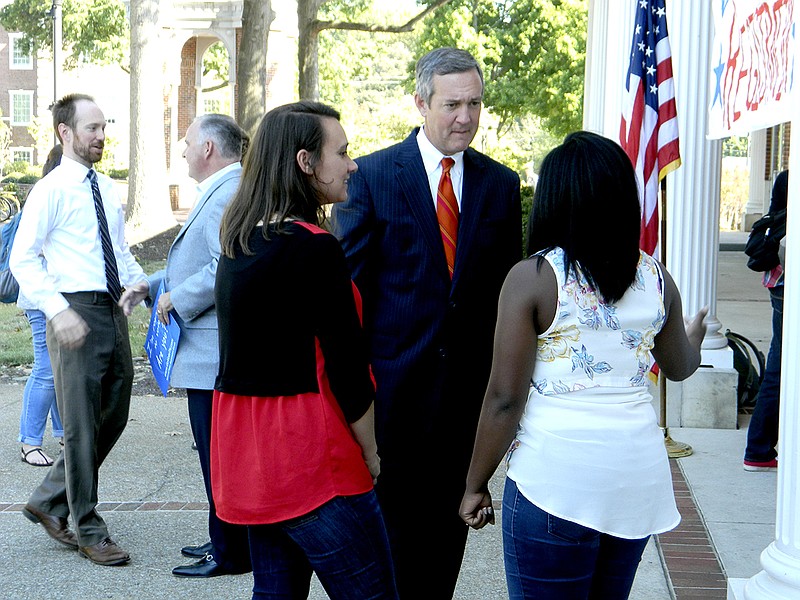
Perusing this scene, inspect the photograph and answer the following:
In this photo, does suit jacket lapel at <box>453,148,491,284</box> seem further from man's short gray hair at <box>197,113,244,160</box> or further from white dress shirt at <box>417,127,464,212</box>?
man's short gray hair at <box>197,113,244,160</box>

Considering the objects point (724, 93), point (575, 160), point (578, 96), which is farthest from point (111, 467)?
point (578, 96)

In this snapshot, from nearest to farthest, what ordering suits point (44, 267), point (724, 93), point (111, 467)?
point (724, 93), point (44, 267), point (111, 467)

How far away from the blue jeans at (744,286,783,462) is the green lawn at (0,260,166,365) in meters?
6.59

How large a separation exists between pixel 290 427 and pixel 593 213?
0.88 metres

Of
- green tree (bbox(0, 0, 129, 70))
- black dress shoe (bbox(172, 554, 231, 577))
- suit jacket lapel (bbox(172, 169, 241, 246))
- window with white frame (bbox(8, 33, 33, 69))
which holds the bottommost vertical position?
black dress shoe (bbox(172, 554, 231, 577))

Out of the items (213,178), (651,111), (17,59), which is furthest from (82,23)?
(213,178)

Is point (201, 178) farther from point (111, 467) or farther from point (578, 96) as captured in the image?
point (578, 96)

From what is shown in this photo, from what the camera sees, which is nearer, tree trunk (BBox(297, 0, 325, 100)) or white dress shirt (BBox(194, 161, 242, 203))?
white dress shirt (BBox(194, 161, 242, 203))

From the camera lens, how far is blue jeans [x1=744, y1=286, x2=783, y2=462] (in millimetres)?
6008

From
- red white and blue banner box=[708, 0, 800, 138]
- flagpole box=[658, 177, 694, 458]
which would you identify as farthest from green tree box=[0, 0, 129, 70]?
red white and blue banner box=[708, 0, 800, 138]

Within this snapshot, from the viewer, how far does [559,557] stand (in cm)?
258

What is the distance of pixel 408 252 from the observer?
11.9ft

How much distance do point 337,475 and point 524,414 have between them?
1.58ft

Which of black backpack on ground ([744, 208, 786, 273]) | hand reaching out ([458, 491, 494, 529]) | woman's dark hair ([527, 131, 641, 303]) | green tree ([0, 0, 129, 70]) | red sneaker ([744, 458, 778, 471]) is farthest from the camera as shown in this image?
green tree ([0, 0, 129, 70])
